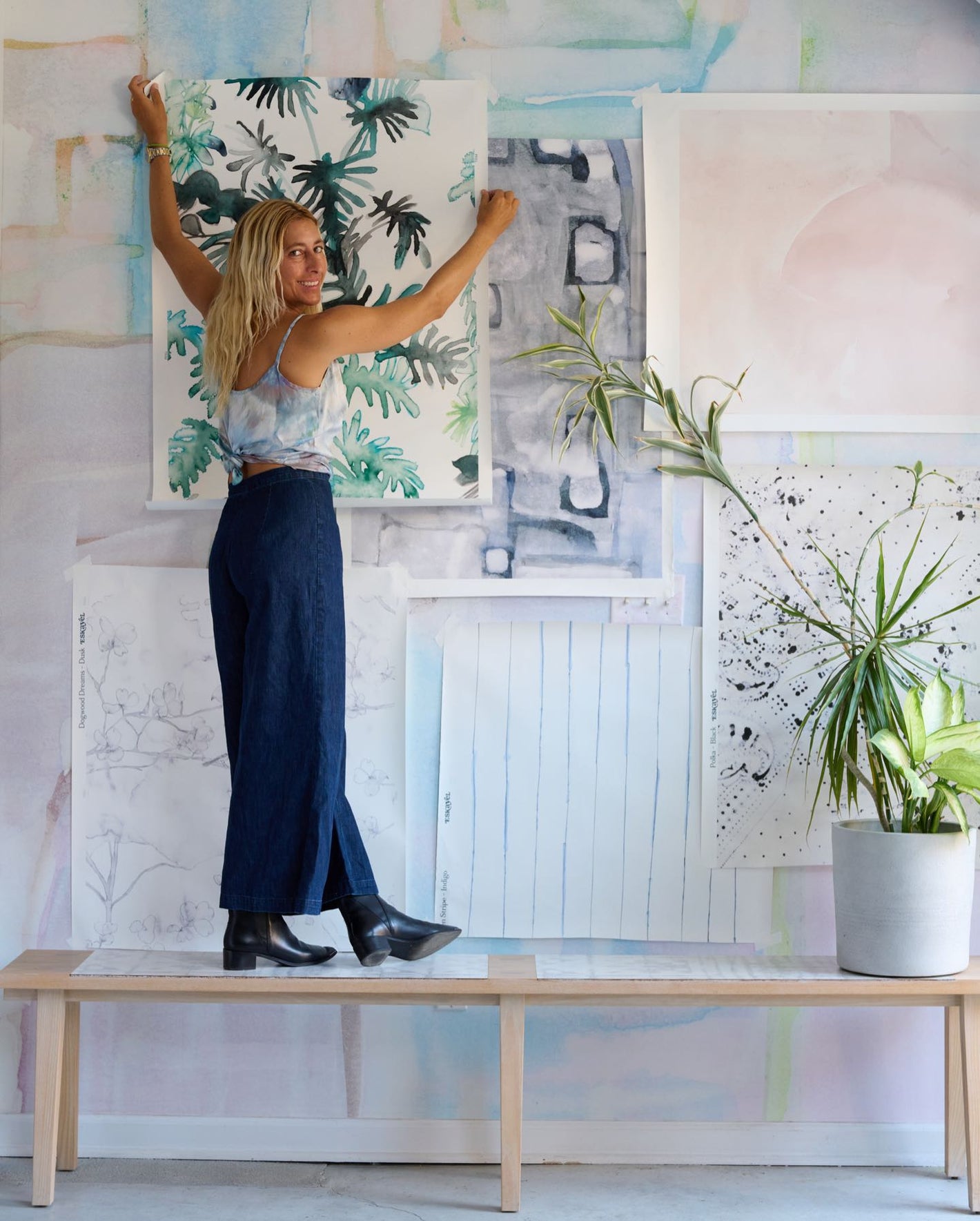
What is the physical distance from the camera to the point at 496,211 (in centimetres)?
243

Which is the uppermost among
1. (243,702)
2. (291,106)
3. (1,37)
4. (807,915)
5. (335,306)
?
(1,37)

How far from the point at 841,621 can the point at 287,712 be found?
1.19 metres

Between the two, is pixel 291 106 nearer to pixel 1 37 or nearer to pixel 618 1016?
pixel 1 37

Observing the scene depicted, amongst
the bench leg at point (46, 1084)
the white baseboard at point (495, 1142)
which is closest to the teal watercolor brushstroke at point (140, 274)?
the bench leg at point (46, 1084)

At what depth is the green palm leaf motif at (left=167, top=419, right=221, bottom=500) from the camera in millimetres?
2484

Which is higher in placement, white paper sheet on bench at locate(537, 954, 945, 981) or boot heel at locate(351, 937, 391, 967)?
boot heel at locate(351, 937, 391, 967)

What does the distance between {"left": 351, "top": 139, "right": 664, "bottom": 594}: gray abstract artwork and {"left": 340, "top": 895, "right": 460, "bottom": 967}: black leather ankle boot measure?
0.70 meters

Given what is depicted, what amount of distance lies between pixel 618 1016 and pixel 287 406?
1.43m

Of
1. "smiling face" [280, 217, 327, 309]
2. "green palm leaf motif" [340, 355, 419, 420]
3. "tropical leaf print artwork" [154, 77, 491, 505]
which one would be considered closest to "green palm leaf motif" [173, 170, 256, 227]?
"tropical leaf print artwork" [154, 77, 491, 505]

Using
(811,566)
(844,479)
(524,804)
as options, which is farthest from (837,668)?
(524,804)

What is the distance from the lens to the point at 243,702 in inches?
86.4

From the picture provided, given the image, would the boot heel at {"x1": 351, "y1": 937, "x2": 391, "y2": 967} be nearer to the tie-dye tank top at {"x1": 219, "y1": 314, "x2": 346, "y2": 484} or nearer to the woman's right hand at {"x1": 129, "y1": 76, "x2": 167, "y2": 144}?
the tie-dye tank top at {"x1": 219, "y1": 314, "x2": 346, "y2": 484}

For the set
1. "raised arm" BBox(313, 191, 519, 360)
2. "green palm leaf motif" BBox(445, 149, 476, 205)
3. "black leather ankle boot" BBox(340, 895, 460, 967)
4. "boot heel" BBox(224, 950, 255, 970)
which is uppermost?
"green palm leaf motif" BBox(445, 149, 476, 205)

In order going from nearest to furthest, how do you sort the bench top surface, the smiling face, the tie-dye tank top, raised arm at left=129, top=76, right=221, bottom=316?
the bench top surface < the tie-dye tank top < the smiling face < raised arm at left=129, top=76, right=221, bottom=316
